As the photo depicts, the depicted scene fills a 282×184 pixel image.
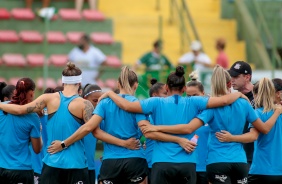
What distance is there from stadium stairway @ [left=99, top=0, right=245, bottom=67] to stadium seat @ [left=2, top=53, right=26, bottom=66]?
298 centimetres

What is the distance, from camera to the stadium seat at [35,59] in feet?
69.0

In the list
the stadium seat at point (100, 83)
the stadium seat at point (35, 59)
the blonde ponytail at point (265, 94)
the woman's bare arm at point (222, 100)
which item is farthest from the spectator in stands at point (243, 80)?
the stadium seat at point (35, 59)

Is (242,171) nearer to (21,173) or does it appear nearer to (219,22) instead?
(21,173)

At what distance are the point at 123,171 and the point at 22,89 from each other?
5.61 feet

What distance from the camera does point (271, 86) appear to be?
39.2 feet

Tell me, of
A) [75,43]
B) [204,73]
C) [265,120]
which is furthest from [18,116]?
[75,43]

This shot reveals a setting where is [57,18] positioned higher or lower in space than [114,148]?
higher

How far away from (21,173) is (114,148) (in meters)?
1.34

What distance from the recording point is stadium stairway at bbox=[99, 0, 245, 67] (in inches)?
928

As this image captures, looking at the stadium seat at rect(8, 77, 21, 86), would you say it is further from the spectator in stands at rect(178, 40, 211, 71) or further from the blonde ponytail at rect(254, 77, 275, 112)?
the blonde ponytail at rect(254, 77, 275, 112)

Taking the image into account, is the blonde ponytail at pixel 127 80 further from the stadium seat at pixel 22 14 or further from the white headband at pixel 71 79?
the stadium seat at pixel 22 14

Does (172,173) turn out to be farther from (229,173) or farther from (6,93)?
(6,93)

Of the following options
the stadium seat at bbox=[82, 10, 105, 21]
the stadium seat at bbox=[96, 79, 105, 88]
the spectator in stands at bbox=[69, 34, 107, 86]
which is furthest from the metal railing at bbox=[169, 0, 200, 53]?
the stadium seat at bbox=[96, 79, 105, 88]

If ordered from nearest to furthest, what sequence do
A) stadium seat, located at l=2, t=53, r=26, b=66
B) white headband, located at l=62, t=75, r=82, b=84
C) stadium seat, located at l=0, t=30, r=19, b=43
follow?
white headband, located at l=62, t=75, r=82, b=84 → stadium seat, located at l=2, t=53, r=26, b=66 → stadium seat, located at l=0, t=30, r=19, b=43
